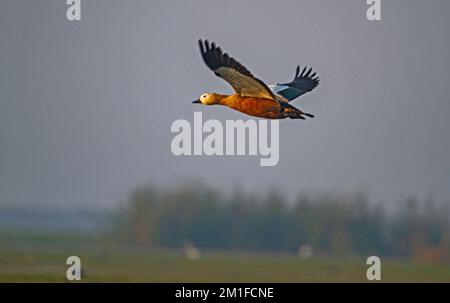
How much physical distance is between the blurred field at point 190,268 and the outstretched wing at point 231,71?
7.39 m

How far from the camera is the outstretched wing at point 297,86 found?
1443 cm

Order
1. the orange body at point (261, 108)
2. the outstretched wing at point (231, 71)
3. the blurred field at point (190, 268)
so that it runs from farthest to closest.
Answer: the blurred field at point (190, 268), the orange body at point (261, 108), the outstretched wing at point (231, 71)

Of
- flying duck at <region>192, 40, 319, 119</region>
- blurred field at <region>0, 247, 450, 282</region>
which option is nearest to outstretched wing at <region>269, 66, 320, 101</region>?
flying duck at <region>192, 40, 319, 119</region>

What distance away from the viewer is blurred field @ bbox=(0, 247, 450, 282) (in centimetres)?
2258

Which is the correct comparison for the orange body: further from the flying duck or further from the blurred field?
the blurred field

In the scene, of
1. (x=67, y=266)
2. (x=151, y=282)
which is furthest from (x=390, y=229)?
(x=151, y=282)

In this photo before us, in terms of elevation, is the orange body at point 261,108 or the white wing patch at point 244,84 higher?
the white wing patch at point 244,84

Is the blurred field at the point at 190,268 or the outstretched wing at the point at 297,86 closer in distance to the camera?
the outstretched wing at the point at 297,86

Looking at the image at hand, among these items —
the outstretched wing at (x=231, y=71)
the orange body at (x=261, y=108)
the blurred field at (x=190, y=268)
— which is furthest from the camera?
the blurred field at (x=190, y=268)

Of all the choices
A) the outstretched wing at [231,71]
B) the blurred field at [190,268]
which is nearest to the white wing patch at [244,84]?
the outstretched wing at [231,71]

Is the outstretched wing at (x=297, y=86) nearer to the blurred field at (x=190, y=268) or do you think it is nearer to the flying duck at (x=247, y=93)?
the flying duck at (x=247, y=93)

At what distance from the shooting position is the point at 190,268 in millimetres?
27734

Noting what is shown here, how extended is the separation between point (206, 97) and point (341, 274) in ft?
43.1
